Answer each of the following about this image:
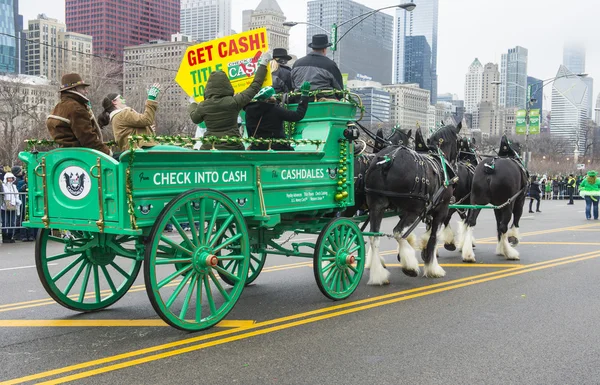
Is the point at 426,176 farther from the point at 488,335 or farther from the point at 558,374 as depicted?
the point at 558,374

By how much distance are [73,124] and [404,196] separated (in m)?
4.30

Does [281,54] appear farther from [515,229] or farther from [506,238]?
[515,229]

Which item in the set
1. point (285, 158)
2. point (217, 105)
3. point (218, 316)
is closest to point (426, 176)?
point (285, 158)

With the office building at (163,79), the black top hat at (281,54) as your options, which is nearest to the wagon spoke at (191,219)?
the black top hat at (281,54)

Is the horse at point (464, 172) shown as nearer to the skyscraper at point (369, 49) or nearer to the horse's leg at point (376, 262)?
the horse's leg at point (376, 262)

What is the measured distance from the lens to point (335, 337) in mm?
5766

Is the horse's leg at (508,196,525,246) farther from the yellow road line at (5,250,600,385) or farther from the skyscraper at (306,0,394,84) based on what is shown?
the skyscraper at (306,0,394,84)

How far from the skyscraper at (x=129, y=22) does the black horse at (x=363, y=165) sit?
82.2 metres

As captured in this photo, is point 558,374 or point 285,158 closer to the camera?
point 558,374

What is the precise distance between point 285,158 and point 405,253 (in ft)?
8.67

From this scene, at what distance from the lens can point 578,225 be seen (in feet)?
60.8

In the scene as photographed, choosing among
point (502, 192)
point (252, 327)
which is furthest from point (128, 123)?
point (502, 192)

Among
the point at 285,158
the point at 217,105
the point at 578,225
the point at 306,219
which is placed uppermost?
the point at 217,105

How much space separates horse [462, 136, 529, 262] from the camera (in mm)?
10977
